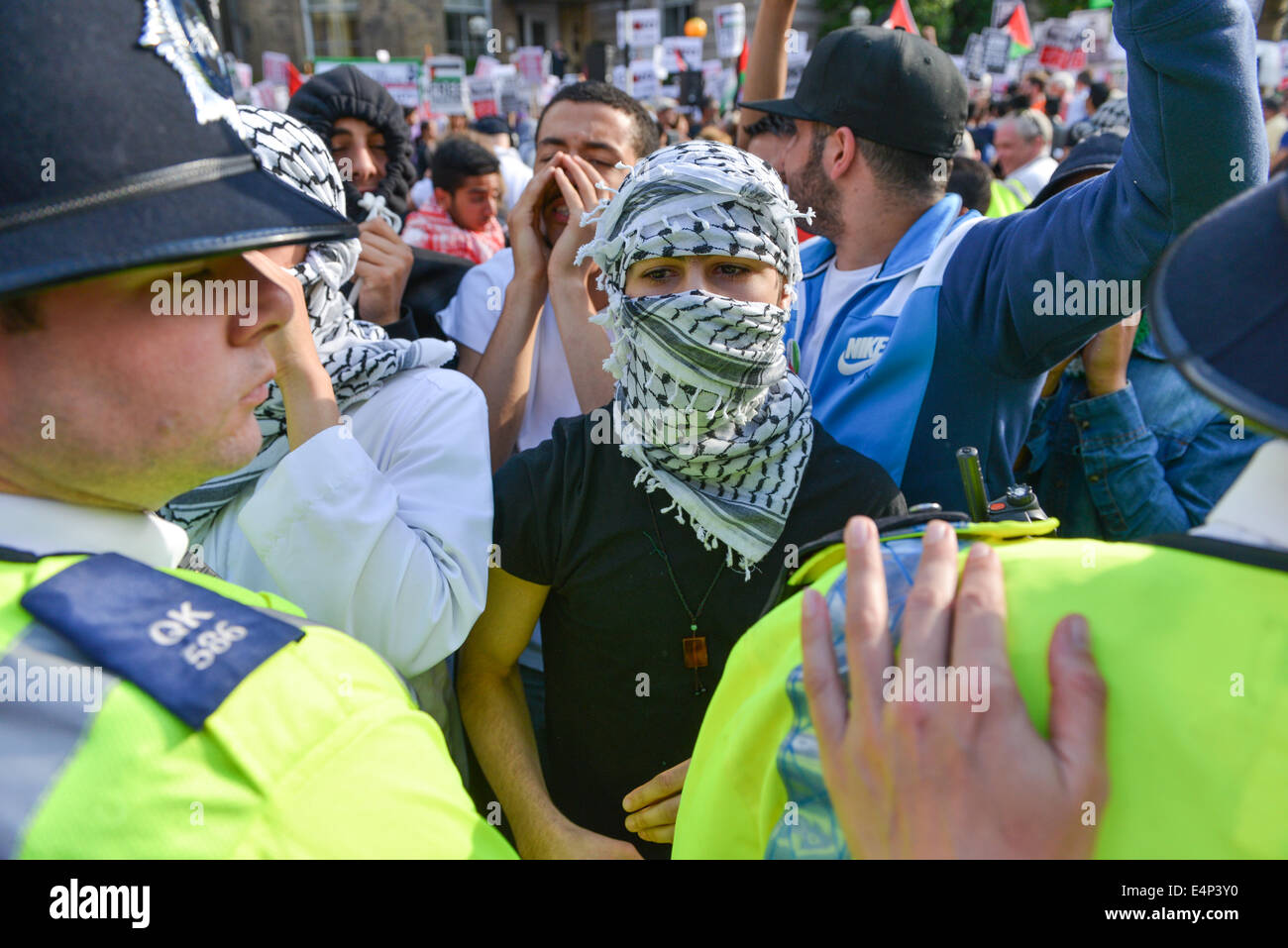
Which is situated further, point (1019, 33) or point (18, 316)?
point (1019, 33)

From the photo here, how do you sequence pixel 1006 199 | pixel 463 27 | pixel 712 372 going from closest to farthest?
pixel 712 372 → pixel 1006 199 → pixel 463 27

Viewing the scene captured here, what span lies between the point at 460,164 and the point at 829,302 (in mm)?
4243

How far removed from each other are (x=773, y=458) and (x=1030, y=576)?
1.10 meters

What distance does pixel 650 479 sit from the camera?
6.54 feet

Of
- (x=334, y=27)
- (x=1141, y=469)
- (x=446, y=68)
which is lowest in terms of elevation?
(x=1141, y=469)

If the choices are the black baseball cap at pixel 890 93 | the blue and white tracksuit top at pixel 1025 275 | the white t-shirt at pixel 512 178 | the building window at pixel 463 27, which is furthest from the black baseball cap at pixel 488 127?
the building window at pixel 463 27

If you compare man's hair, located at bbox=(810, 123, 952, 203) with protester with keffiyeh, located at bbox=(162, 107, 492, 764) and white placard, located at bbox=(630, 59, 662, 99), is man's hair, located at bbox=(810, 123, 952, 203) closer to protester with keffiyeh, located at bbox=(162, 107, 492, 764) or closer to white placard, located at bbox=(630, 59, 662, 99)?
protester with keffiyeh, located at bbox=(162, 107, 492, 764)

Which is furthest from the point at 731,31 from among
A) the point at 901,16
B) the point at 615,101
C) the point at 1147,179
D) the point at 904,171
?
the point at 1147,179

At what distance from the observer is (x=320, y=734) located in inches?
35.5

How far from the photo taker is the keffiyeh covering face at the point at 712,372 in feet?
6.36

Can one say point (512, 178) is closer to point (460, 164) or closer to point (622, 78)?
point (460, 164)

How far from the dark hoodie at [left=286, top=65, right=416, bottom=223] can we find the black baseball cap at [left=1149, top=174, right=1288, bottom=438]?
3.78 meters

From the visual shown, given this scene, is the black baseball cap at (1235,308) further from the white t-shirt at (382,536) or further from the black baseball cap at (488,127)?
the black baseball cap at (488,127)
